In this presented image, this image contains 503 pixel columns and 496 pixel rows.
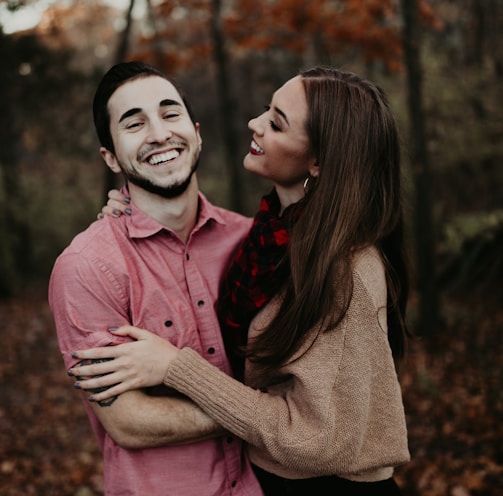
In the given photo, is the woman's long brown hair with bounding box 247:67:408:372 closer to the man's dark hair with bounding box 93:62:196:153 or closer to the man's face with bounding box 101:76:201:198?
the man's face with bounding box 101:76:201:198

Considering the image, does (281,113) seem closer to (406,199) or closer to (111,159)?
(111,159)

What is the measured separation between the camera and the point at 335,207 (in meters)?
2.14

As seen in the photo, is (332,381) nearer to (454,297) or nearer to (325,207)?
(325,207)

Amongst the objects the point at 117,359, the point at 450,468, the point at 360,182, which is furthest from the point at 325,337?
the point at 450,468

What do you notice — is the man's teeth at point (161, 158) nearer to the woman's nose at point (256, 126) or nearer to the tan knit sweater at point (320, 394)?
the woman's nose at point (256, 126)

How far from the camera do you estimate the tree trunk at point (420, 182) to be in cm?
632

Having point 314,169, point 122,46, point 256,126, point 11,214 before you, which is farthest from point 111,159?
point 11,214

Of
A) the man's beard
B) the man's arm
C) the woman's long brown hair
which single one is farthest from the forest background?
the man's beard

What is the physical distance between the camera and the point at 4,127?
11000 mm

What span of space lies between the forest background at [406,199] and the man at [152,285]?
142 cm

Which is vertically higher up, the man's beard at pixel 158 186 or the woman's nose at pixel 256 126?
the woman's nose at pixel 256 126

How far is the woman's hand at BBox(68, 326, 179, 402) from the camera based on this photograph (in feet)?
6.54

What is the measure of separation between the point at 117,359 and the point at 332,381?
780 mm

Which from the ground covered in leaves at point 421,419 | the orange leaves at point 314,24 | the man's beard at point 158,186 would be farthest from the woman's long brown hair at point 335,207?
the orange leaves at point 314,24
